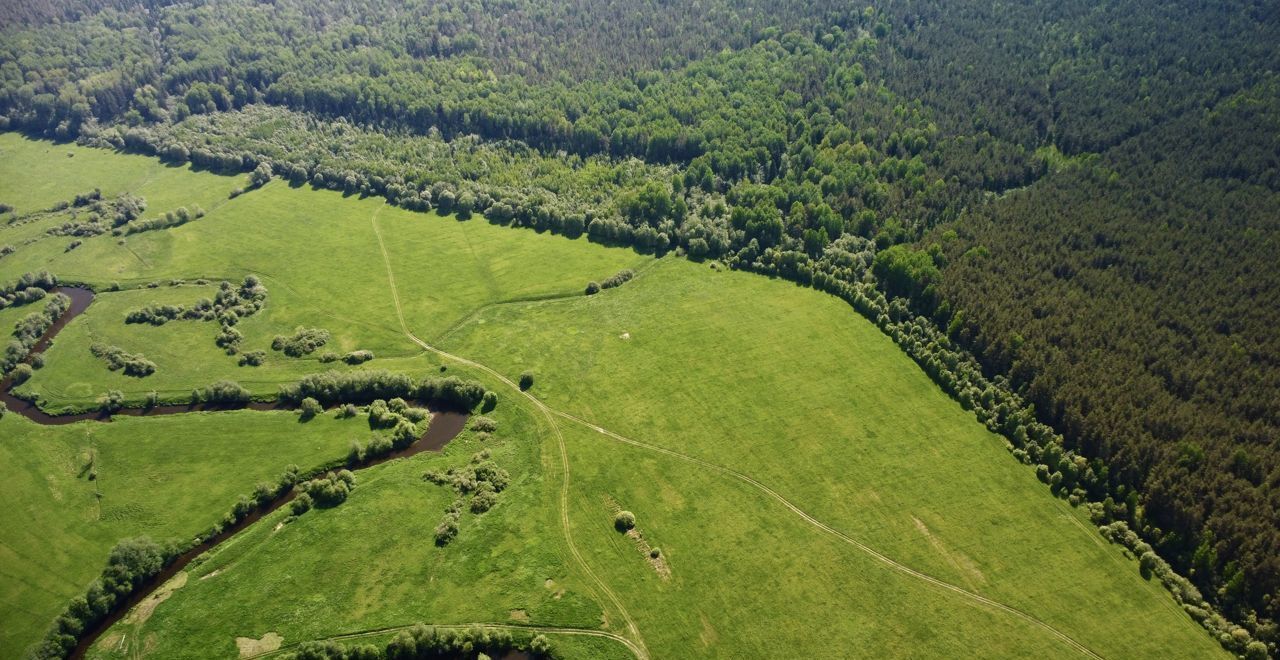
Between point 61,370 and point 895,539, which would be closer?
point 895,539

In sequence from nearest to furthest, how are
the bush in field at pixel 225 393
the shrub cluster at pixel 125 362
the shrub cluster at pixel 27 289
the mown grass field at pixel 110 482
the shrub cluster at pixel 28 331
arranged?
the mown grass field at pixel 110 482, the bush in field at pixel 225 393, the shrub cluster at pixel 125 362, the shrub cluster at pixel 28 331, the shrub cluster at pixel 27 289

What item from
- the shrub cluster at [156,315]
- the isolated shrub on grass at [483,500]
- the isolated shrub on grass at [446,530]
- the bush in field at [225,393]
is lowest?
the shrub cluster at [156,315]

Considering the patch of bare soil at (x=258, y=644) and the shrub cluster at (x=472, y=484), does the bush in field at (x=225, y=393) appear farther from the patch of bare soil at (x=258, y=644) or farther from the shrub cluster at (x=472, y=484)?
the patch of bare soil at (x=258, y=644)

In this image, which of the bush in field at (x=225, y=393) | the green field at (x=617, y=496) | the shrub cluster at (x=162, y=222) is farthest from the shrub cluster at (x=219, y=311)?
the shrub cluster at (x=162, y=222)

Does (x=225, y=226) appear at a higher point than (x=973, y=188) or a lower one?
lower

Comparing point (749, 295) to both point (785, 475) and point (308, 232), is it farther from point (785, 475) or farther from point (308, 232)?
point (308, 232)

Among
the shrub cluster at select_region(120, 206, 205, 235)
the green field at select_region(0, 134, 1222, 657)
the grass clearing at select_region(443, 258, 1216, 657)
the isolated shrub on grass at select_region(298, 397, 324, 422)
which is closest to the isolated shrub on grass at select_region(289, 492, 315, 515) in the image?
the green field at select_region(0, 134, 1222, 657)

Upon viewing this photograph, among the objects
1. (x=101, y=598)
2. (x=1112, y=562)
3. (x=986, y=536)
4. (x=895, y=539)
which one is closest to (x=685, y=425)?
(x=895, y=539)

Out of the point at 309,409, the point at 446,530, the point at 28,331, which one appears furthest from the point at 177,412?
the point at 446,530
